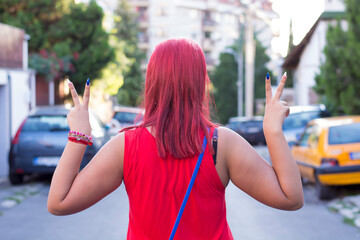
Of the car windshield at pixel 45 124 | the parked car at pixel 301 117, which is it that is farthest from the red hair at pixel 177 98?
the parked car at pixel 301 117

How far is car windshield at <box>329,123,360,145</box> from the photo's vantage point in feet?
30.6

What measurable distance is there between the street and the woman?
4500mm

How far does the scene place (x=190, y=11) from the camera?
78250mm

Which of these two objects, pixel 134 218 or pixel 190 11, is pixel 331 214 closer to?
pixel 134 218

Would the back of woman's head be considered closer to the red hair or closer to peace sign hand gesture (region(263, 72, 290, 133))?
the red hair

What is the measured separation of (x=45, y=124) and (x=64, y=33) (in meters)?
15.4

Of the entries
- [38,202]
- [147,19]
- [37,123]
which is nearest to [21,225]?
[38,202]

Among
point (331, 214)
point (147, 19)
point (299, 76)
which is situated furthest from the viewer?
point (147, 19)

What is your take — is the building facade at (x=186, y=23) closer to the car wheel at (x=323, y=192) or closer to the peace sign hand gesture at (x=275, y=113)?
the car wheel at (x=323, y=192)

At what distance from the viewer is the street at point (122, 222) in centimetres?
659

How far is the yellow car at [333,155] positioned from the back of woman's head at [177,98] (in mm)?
7388

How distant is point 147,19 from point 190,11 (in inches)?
256

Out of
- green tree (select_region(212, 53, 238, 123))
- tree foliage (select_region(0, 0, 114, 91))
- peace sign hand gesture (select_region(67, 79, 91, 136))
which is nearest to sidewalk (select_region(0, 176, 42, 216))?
peace sign hand gesture (select_region(67, 79, 91, 136))

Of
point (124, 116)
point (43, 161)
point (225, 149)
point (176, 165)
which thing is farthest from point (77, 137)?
point (124, 116)
